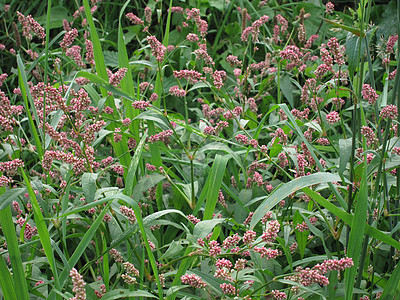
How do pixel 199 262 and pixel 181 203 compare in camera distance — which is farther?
pixel 181 203

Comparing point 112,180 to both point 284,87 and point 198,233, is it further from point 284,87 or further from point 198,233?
point 284,87

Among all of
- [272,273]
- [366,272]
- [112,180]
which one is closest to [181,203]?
[112,180]

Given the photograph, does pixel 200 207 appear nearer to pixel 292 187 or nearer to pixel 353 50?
pixel 292 187

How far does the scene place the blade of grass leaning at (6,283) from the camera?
126 centimetres

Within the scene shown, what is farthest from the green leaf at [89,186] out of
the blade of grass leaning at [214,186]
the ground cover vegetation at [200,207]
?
the blade of grass leaning at [214,186]

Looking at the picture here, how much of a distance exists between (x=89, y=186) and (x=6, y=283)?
35 centimetres

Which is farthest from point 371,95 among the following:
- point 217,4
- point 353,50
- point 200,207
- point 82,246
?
point 217,4

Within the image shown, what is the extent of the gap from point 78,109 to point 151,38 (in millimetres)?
386

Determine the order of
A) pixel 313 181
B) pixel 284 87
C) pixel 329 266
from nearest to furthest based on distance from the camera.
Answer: pixel 329 266, pixel 313 181, pixel 284 87

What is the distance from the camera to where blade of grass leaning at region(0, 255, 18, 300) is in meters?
1.26

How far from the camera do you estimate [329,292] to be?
4.08ft

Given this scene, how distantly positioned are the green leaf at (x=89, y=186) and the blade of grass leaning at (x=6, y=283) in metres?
0.29

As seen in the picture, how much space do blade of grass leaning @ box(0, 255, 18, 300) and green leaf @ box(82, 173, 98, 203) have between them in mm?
295

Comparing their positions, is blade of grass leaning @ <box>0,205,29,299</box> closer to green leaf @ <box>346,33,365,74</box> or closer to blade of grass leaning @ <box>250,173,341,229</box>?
blade of grass leaning @ <box>250,173,341,229</box>
